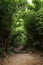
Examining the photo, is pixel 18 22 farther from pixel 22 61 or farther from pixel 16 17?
pixel 22 61

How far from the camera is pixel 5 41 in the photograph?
1570 centimetres

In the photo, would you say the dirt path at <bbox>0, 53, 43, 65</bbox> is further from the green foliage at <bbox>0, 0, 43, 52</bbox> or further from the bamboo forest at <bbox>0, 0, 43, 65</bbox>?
the green foliage at <bbox>0, 0, 43, 52</bbox>

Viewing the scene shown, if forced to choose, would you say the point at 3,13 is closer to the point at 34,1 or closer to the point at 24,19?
the point at 24,19

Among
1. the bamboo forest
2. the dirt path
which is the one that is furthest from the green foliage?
the dirt path

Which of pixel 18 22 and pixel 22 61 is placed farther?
pixel 18 22

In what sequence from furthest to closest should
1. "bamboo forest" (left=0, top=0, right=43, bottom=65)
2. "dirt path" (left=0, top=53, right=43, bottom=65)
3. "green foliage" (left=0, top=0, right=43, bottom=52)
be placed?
"green foliage" (left=0, top=0, right=43, bottom=52), "bamboo forest" (left=0, top=0, right=43, bottom=65), "dirt path" (left=0, top=53, right=43, bottom=65)

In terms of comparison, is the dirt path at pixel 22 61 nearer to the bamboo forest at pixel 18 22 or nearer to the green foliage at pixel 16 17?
the bamboo forest at pixel 18 22

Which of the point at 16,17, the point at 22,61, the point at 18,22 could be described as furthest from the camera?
the point at 18,22

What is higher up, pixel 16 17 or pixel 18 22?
pixel 16 17

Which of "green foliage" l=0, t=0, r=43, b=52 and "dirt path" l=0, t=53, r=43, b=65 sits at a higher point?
"green foliage" l=0, t=0, r=43, b=52

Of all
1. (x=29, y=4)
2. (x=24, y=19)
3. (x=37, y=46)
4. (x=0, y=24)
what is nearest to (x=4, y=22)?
(x=0, y=24)

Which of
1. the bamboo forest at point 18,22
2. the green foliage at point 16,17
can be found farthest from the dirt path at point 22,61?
the green foliage at point 16,17

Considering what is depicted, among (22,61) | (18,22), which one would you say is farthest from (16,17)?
(22,61)

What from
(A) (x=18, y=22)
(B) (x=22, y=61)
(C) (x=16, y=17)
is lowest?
(B) (x=22, y=61)
